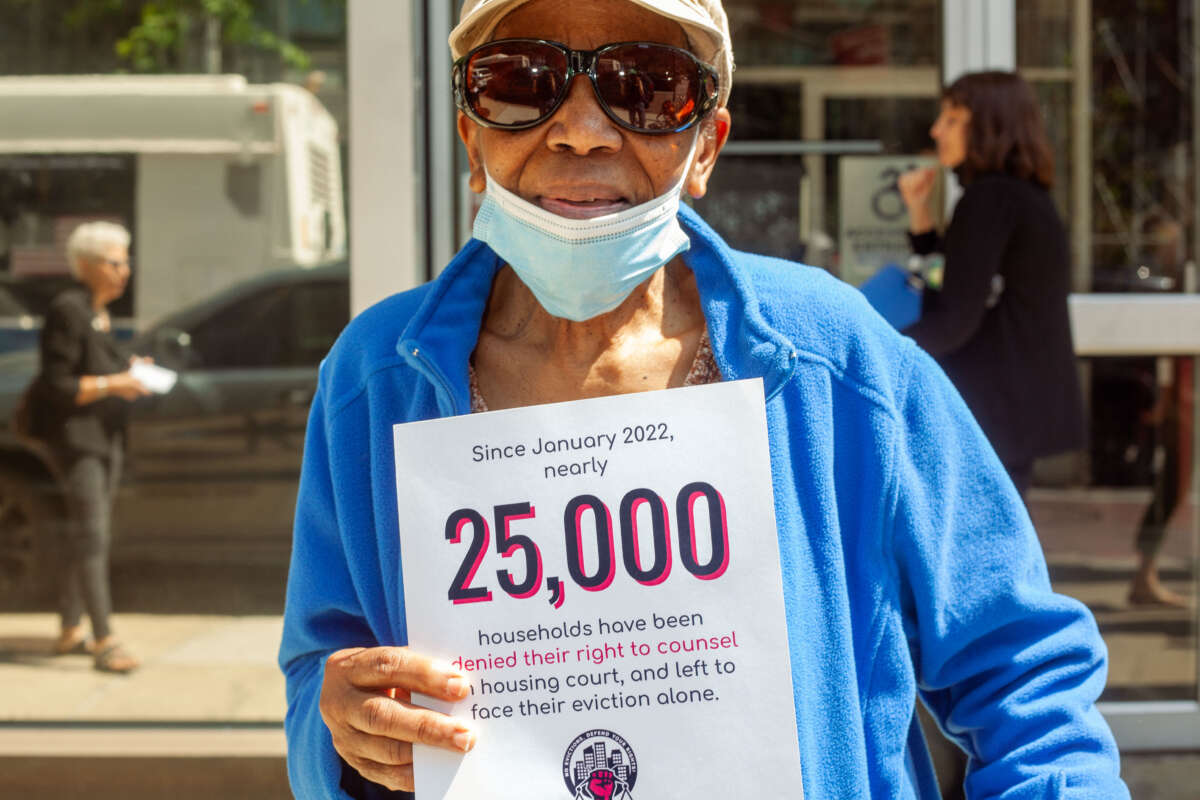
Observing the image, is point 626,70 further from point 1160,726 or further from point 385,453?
point 1160,726

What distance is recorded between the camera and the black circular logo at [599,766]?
1083 millimetres

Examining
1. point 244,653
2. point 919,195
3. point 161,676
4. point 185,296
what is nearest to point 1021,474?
point 919,195

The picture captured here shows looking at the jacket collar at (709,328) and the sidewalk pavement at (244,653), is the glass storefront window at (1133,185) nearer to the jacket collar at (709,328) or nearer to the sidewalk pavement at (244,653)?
the sidewalk pavement at (244,653)

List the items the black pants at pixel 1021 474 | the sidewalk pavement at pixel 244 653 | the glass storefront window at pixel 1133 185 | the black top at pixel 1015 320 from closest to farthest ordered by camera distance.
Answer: the black top at pixel 1015 320 < the black pants at pixel 1021 474 < the glass storefront window at pixel 1133 185 < the sidewalk pavement at pixel 244 653

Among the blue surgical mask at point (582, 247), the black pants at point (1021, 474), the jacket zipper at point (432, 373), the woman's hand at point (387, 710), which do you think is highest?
the blue surgical mask at point (582, 247)

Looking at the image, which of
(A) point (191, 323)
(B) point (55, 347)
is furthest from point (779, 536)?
(B) point (55, 347)

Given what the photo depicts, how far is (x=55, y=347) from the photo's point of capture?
4535 millimetres

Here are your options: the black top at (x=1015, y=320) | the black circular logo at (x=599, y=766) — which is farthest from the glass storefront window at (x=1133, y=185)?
the black circular logo at (x=599, y=766)

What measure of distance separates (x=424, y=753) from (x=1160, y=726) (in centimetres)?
355

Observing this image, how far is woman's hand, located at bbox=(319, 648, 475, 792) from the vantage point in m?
1.09

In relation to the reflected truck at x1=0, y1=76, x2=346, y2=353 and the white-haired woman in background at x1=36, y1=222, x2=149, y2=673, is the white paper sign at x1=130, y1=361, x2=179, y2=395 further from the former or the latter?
the reflected truck at x1=0, y1=76, x2=346, y2=353

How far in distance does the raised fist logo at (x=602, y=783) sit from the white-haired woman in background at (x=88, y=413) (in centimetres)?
385

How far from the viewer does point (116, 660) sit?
4.56 meters

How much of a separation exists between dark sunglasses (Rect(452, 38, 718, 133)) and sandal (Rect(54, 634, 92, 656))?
3.99 m
